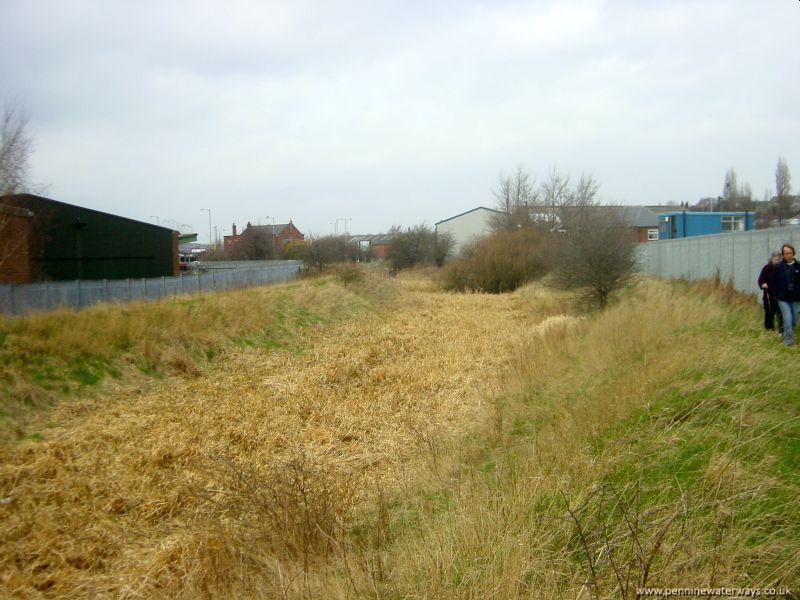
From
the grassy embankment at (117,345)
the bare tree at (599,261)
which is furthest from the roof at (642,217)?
the grassy embankment at (117,345)

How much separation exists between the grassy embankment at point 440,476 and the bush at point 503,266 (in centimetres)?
3128

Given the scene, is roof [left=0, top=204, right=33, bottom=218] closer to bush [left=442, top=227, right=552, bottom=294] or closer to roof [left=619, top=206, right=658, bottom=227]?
bush [left=442, top=227, right=552, bottom=294]

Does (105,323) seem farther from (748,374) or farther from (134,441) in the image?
(748,374)

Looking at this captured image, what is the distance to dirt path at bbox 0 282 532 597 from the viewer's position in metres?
6.38

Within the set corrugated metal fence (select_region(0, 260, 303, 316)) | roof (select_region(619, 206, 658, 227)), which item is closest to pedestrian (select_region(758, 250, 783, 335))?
corrugated metal fence (select_region(0, 260, 303, 316))

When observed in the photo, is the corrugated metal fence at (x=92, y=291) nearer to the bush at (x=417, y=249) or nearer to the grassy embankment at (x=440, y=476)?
the grassy embankment at (x=440, y=476)

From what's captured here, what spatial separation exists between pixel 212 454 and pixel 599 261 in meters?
16.9

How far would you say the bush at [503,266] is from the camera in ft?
157

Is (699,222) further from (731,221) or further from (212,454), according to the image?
(212,454)

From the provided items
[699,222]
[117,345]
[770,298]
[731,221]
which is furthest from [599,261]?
[699,222]

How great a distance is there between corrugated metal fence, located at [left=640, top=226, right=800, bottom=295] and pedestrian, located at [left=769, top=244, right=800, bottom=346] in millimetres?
5089

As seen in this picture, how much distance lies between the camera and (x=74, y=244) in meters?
→ 33.1

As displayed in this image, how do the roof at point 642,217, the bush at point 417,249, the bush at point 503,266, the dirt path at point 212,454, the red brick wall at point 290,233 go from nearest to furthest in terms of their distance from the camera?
the dirt path at point 212,454 → the bush at point 503,266 → the bush at point 417,249 → the roof at point 642,217 → the red brick wall at point 290,233

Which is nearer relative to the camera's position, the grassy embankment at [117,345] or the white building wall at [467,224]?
the grassy embankment at [117,345]
